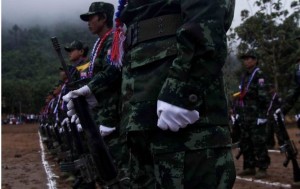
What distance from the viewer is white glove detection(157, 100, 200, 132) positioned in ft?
6.82

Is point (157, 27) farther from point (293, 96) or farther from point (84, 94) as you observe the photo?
point (293, 96)

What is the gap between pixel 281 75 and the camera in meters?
29.7

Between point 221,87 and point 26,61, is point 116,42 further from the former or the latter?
point 26,61

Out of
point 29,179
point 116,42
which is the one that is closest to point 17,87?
point 29,179

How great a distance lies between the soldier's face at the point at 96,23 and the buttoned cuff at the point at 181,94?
103 inches

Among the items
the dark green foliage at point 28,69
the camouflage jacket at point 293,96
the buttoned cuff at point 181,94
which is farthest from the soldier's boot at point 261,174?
the buttoned cuff at point 181,94

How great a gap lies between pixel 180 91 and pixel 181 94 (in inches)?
0.6

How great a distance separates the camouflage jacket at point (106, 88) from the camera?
3.34 m

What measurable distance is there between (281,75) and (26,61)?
95.5 m

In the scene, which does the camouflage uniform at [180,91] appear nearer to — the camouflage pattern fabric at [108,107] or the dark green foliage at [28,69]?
the camouflage pattern fabric at [108,107]

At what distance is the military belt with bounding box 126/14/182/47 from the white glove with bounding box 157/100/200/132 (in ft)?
1.18

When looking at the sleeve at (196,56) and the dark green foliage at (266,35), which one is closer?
the sleeve at (196,56)

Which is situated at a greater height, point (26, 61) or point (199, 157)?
point (26, 61)

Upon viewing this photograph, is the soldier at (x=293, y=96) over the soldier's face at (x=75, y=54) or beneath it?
beneath
